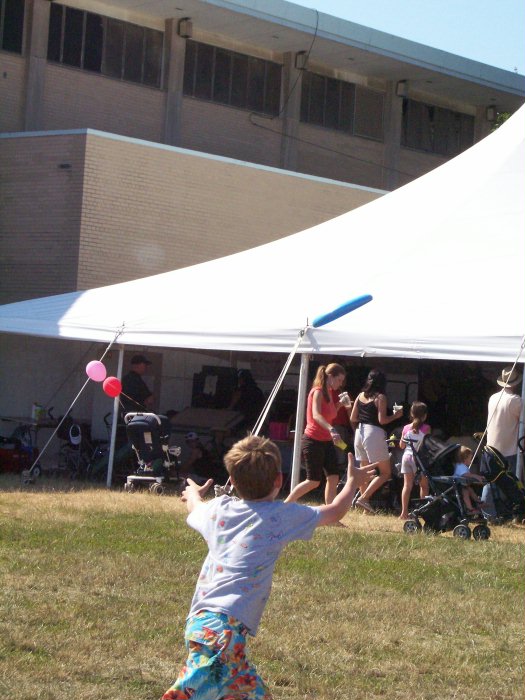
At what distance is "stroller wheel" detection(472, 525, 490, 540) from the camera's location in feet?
31.7

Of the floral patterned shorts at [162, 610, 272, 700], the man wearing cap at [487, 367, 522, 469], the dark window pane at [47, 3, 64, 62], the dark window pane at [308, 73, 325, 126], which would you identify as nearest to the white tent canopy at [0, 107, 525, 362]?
the man wearing cap at [487, 367, 522, 469]

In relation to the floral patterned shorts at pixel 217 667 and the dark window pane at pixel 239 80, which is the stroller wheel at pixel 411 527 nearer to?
the floral patterned shorts at pixel 217 667

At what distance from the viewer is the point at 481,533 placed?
9.67m

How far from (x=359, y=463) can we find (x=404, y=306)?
1709 mm

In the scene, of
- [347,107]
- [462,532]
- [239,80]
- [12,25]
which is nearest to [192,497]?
[462,532]

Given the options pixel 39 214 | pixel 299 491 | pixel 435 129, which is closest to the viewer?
pixel 299 491

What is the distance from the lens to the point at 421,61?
91.2 feet

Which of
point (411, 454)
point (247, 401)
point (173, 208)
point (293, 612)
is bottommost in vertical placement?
point (293, 612)

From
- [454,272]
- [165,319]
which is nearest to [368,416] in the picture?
[454,272]

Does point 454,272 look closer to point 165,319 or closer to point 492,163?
point 492,163

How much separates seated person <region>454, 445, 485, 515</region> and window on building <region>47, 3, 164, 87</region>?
16118mm

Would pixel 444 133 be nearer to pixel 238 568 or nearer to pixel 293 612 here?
pixel 293 612

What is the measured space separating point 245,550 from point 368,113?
25.6m

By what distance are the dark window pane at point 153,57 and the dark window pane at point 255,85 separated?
7.89ft
